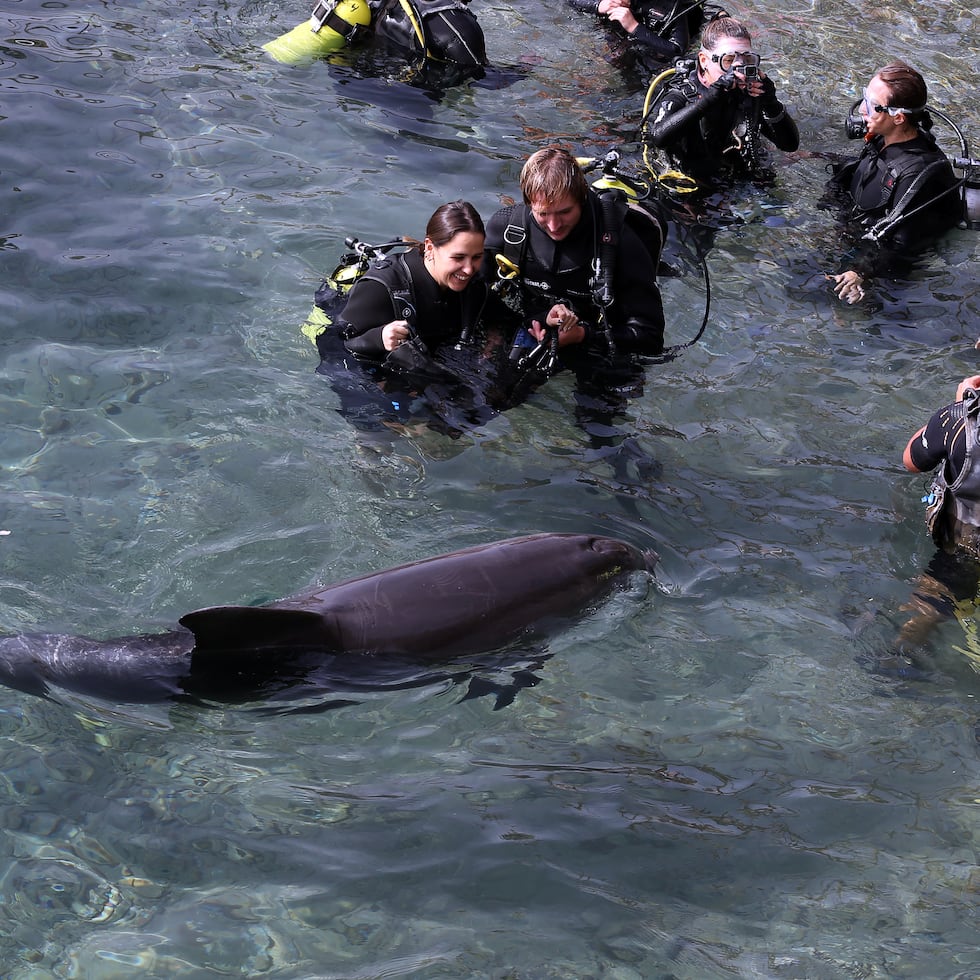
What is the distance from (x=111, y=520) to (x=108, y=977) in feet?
Result: 8.14

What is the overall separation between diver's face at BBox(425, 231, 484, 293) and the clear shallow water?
912 millimetres

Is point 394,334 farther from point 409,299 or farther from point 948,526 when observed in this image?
point 948,526

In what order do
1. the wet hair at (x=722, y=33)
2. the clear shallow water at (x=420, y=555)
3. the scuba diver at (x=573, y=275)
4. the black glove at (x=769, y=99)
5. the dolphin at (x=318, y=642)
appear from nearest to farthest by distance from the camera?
the clear shallow water at (x=420, y=555), the dolphin at (x=318, y=642), the scuba diver at (x=573, y=275), the wet hair at (x=722, y=33), the black glove at (x=769, y=99)

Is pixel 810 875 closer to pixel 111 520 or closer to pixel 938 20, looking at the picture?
pixel 111 520

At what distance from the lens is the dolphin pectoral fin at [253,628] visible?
3.87 meters

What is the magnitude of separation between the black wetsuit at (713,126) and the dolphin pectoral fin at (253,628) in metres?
5.32

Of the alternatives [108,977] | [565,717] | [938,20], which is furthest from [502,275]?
[938,20]

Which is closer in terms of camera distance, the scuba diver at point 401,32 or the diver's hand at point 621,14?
the scuba diver at point 401,32

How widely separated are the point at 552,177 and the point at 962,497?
2.52m

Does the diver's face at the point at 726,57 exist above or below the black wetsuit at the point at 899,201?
above

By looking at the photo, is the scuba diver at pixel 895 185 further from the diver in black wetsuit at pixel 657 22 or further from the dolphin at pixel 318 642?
the dolphin at pixel 318 642

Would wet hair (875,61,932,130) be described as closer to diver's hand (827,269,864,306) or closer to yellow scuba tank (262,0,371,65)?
diver's hand (827,269,864,306)

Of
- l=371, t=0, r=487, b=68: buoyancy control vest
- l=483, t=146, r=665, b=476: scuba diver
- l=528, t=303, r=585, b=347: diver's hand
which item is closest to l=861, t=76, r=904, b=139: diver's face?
l=483, t=146, r=665, b=476: scuba diver

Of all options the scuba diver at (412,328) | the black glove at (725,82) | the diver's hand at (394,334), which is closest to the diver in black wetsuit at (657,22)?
the black glove at (725,82)
